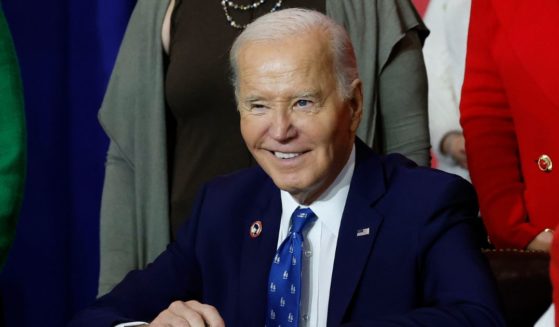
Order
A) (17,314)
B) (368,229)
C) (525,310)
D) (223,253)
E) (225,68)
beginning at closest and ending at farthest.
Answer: (525,310) → (368,229) → (223,253) → (225,68) → (17,314)

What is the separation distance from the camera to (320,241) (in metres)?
2.30

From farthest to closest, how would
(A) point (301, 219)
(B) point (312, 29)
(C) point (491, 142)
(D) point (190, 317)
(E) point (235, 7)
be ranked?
1. (E) point (235, 7)
2. (C) point (491, 142)
3. (A) point (301, 219)
4. (B) point (312, 29)
5. (D) point (190, 317)

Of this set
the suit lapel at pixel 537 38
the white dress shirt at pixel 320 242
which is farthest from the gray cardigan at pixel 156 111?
the white dress shirt at pixel 320 242

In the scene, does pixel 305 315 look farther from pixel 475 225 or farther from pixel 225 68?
pixel 225 68

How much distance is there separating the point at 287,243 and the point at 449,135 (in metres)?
1.13

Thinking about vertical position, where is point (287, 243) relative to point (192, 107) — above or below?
below

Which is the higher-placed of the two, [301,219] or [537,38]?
[537,38]

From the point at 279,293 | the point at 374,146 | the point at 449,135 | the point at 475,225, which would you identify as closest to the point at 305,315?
the point at 279,293

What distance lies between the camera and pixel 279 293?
2.28m

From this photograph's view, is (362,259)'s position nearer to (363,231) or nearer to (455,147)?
(363,231)

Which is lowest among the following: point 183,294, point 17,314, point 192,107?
point 17,314

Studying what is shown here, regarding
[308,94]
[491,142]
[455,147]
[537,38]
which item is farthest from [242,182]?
[455,147]

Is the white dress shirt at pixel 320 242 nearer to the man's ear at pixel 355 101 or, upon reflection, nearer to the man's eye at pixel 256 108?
the man's ear at pixel 355 101

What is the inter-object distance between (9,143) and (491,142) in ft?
3.63
